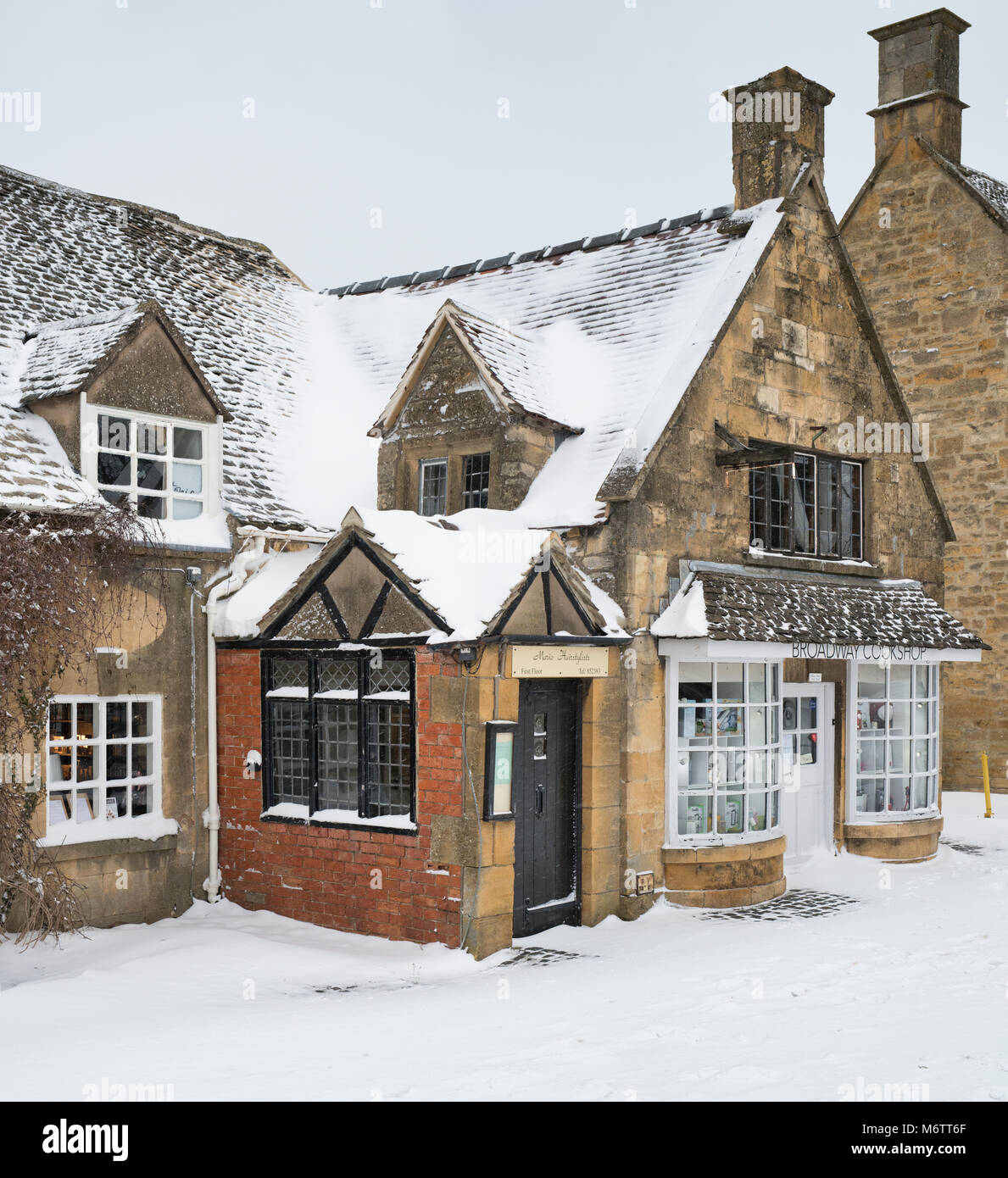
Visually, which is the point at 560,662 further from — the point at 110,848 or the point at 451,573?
the point at 110,848

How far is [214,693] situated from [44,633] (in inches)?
93.5

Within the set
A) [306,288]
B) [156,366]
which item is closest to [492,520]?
[156,366]

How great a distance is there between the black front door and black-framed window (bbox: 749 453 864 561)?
11.7ft

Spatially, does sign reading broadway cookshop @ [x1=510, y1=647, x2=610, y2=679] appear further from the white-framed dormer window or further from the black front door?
the white-framed dormer window

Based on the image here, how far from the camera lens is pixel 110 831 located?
38.8 feet

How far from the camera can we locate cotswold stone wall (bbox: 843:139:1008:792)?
21031 mm

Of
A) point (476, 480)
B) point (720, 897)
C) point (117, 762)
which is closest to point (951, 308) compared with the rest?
point (476, 480)

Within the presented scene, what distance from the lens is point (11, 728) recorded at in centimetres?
1088

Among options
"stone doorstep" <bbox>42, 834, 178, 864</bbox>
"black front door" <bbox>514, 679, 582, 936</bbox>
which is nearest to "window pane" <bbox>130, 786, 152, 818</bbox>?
"stone doorstep" <bbox>42, 834, 178, 864</bbox>

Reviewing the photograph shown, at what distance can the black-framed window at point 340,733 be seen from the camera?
11289 mm

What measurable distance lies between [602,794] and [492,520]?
3.06m

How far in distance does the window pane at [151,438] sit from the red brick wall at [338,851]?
7.19 ft

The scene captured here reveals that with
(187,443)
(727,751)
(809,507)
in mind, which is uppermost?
(187,443)
